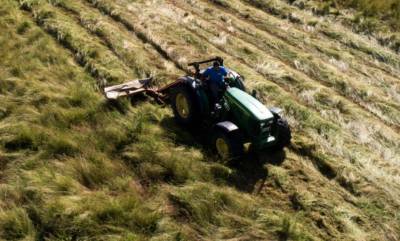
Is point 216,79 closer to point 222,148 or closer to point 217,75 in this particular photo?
point 217,75

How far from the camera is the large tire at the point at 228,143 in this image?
20.0 feet

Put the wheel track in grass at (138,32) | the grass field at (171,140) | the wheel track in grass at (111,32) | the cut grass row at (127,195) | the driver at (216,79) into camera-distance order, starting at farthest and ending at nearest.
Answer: the wheel track in grass at (138,32) < the wheel track in grass at (111,32) < the driver at (216,79) < the grass field at (171,140) < the cut grass row at (127,195)

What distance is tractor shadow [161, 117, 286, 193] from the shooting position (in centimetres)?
617

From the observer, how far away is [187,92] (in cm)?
689

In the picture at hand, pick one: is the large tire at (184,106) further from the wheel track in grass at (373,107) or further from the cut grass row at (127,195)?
the wheel track in grass at (373,107)

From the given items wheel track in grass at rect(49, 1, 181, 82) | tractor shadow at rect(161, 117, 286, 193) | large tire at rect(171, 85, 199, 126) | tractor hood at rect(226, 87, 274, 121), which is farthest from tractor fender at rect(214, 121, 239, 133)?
wheel track in grass at rect(49, 1, 181, 82)

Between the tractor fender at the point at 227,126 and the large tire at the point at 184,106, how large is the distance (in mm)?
662

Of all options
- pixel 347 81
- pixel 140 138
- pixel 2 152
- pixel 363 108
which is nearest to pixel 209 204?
pixel 140 138

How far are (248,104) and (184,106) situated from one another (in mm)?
1315

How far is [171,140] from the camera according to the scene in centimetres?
675

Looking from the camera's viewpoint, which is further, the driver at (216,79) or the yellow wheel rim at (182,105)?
the yellow wheel rim at (182,105)

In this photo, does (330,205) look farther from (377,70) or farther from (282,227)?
(377,70)

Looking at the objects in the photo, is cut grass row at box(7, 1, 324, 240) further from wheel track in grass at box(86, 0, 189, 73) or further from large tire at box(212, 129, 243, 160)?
wheel track in grass at box(86, 0, 189, 73)

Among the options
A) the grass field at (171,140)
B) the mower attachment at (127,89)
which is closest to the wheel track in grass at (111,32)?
the grass field at (171,140)
